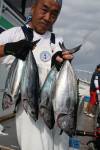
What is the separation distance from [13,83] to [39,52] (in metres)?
0.35

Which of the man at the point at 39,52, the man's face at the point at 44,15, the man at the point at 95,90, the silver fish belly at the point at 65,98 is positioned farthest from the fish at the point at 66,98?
the man at the point at 95,90

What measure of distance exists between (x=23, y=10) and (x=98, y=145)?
305cm

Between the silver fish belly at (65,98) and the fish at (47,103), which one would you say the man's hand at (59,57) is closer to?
the silver fish belly at (65,98)

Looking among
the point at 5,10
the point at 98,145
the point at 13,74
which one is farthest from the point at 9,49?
the point at 98,145

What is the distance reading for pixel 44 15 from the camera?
4273mm

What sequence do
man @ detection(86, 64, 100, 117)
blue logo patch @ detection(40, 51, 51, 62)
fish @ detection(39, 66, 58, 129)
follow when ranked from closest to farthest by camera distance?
1. fish @ detection(39, 66, 58, 129)
2. blue logo patch @ detection(40, 51, 51, 62)
3. man @ detection(86, 64, 100, 117)

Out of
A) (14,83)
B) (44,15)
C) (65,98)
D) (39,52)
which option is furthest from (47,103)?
(44,15)

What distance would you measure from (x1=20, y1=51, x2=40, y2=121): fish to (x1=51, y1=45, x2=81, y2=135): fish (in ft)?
0.52

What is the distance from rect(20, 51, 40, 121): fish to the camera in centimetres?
406

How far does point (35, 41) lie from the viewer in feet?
13.9

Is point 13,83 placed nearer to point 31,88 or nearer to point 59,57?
point 31,88

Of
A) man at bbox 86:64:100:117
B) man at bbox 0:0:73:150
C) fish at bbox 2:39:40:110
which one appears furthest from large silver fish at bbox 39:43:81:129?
man at bbox 86:64:100:117

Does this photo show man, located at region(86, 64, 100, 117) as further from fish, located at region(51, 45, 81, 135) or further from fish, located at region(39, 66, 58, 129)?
fish, located at region(39, 66, 58, 129)

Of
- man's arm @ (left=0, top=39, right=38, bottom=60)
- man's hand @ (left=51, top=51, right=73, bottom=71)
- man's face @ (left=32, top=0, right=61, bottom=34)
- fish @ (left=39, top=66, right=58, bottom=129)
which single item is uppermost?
man's face @ (left=32, top=0, right=61, bottom=34)
